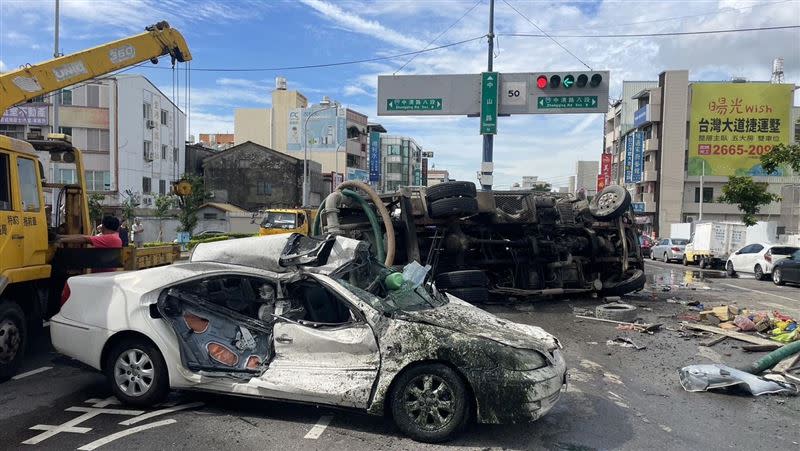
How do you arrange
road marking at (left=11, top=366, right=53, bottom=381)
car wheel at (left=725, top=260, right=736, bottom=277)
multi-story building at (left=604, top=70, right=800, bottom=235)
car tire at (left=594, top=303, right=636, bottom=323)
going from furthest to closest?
multi-story building at (left=604, top=70, right=800, bottom=235) < car wheel at (left=725, top=260, right=736, bottom=277) < car tire at (left=594, top=303, right=636, bottom=323) < road marking at (left=11, top=366, right=53, bottom=381)

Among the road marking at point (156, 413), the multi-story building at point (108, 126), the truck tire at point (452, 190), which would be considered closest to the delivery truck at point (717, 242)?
the truck tire at point (452, 190)

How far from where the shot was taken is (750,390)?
5.96 meters

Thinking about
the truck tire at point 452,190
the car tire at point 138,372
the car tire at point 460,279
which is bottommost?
the car tire at point 138,372

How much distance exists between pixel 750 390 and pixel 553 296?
6.49 metres

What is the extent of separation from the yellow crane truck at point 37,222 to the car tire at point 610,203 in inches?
347

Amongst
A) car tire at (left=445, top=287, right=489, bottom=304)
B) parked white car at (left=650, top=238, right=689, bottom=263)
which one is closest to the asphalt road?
car tire at (left=445, top=287, right=489, bottom=304)

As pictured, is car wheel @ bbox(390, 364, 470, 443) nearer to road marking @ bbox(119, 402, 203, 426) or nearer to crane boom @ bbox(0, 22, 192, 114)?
road marking @ bbox(119, 402, 203, 426)

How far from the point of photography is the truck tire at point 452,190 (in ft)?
35.3

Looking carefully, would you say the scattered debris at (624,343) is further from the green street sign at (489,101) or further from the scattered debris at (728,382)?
the green street sign at (489,101)

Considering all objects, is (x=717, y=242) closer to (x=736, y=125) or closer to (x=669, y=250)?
(x=669, y=250)

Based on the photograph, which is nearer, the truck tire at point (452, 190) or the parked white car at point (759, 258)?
the truck tire at point (452, 190)

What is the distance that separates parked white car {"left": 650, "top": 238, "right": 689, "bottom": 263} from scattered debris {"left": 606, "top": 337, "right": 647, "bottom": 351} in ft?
80.0

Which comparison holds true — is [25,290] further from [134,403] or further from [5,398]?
[134,403]

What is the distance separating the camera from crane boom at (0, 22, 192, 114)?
8.05 meters
